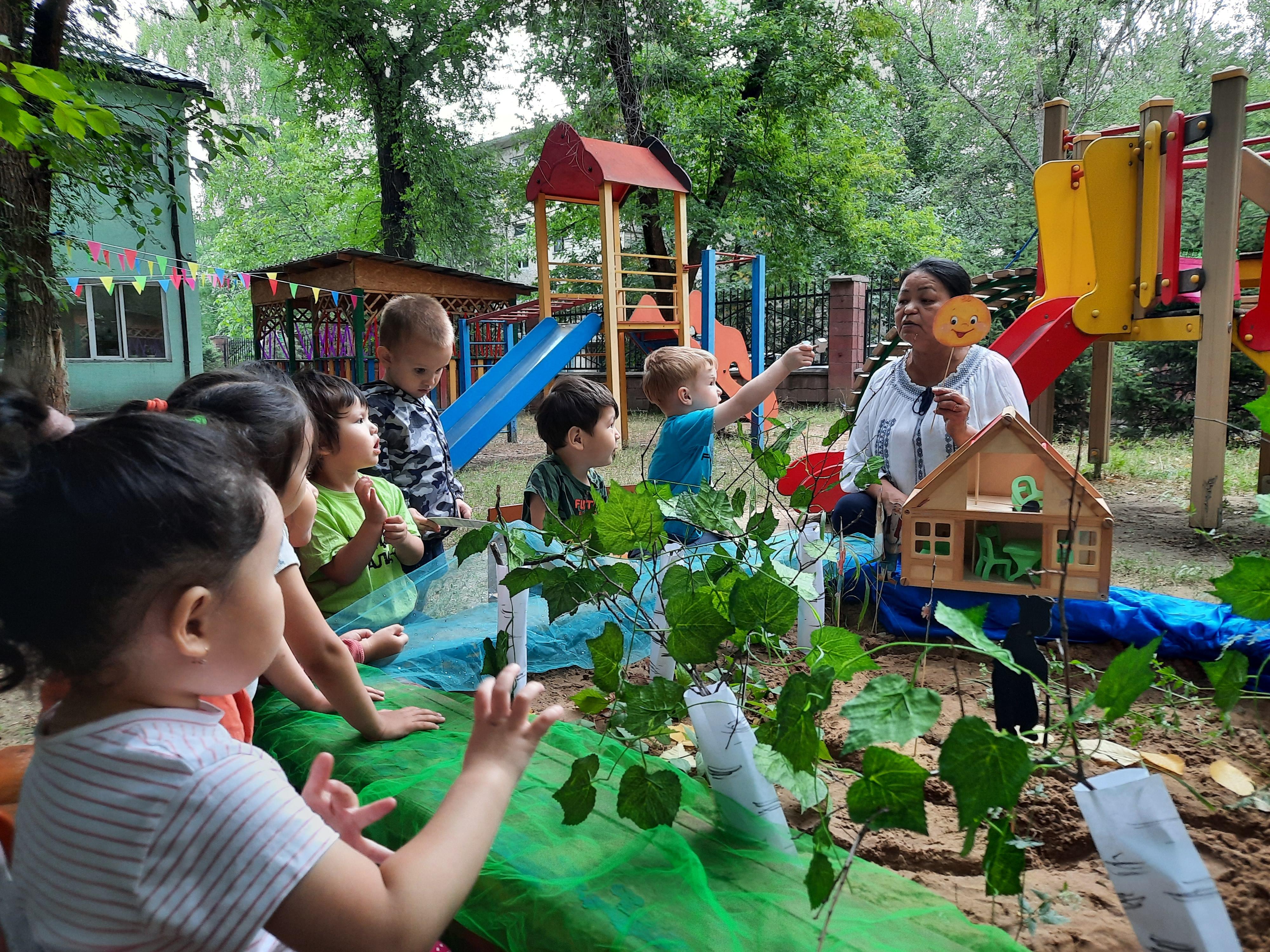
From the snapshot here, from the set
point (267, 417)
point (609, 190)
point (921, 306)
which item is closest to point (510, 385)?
point (609, 190)

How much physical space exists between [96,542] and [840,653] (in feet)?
2.85

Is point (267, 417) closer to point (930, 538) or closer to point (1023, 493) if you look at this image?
point (930, 538)

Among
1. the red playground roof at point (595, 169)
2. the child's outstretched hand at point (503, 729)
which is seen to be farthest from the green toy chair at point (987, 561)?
the red playground roof at point (595, 169)

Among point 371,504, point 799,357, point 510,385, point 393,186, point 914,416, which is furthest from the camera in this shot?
point 393,186

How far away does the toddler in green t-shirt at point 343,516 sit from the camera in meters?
2.30

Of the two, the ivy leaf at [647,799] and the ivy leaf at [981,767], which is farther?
the ivy leaf at [647,799]

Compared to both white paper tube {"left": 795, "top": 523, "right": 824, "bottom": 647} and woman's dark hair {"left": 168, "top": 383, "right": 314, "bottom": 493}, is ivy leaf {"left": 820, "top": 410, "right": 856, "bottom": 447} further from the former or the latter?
woman's dark hair {"left": 168, "top": 383, "right": 314, "bottom": 493}

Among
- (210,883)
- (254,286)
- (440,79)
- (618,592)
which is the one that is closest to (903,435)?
(618,592)

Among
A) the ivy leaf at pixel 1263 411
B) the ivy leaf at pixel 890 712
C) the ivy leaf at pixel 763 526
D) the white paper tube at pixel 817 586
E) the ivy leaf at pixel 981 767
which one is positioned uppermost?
the ivy leaf at pixel 1263 411

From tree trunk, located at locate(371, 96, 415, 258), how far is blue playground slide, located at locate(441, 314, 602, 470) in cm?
695

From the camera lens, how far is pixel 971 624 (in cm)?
90

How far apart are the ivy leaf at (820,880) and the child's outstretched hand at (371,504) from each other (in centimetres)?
143

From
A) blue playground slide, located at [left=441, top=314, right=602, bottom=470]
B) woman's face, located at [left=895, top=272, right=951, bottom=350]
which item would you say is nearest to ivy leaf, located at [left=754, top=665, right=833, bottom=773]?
woman's face, located at [left=895, top=272, right=951, bottom=350]

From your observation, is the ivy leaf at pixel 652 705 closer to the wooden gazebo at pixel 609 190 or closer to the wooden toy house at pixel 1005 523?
the wooden toy house at pixel 1005 523
